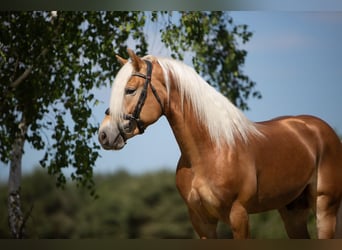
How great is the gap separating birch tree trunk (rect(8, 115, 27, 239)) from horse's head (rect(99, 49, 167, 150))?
1.48 metres

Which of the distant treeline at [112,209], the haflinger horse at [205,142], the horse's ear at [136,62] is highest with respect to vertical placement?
the horse's ear at [136,62]

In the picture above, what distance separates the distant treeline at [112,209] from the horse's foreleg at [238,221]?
3.60ft

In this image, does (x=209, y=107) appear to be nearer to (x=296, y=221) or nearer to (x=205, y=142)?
→ (x=205, y=142)

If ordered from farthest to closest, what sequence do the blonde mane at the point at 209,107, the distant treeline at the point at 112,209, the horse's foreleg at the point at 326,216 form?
A: the distant treeline at the point at 112,209
the horse's foreleg at the point at 326,216
the blonde mane at the point at 209,107

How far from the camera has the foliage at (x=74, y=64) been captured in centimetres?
475

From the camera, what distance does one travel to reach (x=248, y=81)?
4.72m

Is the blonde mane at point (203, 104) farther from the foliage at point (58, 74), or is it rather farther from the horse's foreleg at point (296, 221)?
the foliage at point (58, 74)

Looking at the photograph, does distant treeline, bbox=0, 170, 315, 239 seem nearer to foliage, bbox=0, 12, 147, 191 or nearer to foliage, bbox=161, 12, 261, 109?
foliage, bbox=0, 12, 147, 191

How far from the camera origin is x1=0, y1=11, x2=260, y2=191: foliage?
4754mm

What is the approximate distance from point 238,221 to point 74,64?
208 cm

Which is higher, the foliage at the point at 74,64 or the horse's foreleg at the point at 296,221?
the foliage at the point at 74,64

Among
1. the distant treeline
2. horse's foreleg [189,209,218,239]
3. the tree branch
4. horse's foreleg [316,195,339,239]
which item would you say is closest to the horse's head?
horse's foreleg [189,209,218,239]

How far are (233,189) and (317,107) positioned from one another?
1230mm

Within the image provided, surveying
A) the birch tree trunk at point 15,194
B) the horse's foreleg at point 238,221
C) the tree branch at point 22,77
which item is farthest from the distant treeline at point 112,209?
the horse's foreleg at point 238,221
